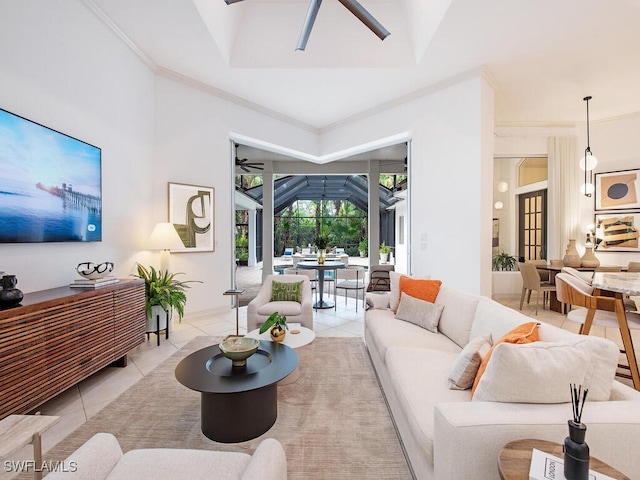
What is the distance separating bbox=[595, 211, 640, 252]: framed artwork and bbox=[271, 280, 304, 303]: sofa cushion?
19.7 feet

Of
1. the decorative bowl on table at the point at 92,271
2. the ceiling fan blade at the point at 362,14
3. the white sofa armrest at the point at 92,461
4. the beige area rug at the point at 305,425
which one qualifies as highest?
the ceiling fan blade at the point at 362,14

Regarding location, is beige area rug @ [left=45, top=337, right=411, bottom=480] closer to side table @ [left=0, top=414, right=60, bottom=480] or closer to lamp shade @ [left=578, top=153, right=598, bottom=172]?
side table @ [left=0, top=414, right=60, bottom=480]

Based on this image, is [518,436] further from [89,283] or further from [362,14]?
[89,283]

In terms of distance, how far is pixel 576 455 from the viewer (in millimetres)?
912

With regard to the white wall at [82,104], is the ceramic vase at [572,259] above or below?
below

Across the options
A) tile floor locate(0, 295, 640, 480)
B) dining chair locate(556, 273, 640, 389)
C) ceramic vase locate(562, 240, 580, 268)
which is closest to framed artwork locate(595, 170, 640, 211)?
→ ceramic vase locate(562, 240, 580, 268)

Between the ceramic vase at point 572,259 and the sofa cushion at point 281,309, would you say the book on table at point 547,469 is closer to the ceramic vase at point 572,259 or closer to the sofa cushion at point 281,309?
the sofa cushion at point 281,309

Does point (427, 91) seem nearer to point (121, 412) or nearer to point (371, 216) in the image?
point (371, 216)

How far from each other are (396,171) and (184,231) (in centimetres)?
605

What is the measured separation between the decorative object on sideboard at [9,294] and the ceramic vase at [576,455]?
298 centimetres

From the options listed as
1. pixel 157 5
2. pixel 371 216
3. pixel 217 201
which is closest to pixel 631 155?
pixel 371 216

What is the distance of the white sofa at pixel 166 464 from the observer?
1053 millimetres

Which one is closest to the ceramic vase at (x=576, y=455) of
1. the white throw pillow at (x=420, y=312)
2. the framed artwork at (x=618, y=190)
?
the white throw pillow at (x=420, y=312)

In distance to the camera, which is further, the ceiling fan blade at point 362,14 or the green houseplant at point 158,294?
the green houseplant at point 158,294
